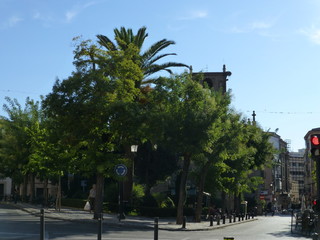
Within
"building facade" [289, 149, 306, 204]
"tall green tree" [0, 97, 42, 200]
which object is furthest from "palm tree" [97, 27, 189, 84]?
"building facade" [289, 149, 306, 204]

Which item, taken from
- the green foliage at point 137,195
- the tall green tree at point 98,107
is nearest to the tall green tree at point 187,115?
the tall green tree at point 98,107

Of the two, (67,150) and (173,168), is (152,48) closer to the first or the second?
(67,150)

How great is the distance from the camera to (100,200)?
27.1 m

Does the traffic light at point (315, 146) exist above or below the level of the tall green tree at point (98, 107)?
below

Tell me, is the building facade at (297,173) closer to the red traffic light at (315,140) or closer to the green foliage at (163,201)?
the green foliage at (163,201)

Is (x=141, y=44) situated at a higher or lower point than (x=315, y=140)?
higher

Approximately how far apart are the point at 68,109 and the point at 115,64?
3.59 m

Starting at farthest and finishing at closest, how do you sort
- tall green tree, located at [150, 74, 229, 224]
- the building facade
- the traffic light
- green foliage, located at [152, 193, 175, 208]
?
the building facade < green foliage, located at [152, 193, 175, 208] < tall green tree, located at [150, 74, 229, 224] < the traffic light

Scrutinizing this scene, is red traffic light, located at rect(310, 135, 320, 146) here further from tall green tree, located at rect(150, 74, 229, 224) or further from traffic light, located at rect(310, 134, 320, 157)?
tall green tree, located at rect(150, 74, 229, 224)

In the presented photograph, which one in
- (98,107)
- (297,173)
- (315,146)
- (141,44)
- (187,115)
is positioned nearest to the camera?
(315,146)

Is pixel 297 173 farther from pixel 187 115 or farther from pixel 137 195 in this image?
pixel 187 115

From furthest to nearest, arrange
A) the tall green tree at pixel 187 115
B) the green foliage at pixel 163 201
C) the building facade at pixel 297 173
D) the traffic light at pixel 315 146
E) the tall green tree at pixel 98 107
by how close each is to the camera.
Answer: the building facade at pixel 297 173
the green foliage at pixel 163 201
the tall green tree at pixel 187 115
the tall green tree at pixel 98 107
the traffic light at pixel 315 146

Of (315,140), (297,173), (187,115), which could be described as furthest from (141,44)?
(297,173)

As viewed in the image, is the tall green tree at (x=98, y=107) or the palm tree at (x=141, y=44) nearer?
the tall green tree at (x=98, y=107)
